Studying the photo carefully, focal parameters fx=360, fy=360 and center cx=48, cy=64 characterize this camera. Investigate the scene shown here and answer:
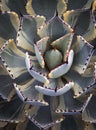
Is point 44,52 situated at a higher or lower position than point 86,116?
higher

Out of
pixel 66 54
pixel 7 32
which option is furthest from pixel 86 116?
pixel 7 32

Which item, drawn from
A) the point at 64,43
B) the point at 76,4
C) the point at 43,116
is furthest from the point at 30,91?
the point at 76,4

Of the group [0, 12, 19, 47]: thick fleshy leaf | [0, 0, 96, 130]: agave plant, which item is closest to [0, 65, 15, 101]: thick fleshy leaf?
[0, 0, 96, 130]: agave plant

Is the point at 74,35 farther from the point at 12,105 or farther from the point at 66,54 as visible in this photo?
the point at 12,105

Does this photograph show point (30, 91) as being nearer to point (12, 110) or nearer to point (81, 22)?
point (12, 110)

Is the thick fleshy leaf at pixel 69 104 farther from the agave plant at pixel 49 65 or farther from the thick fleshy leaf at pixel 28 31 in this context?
the thick fleshy leaf at pixel 28 31

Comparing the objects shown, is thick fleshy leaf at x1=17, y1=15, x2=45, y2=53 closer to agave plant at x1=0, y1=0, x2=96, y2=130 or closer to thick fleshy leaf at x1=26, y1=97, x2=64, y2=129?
agave plant at x1=0, y1=0, x2=96, y2=130

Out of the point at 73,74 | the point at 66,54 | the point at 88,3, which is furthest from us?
the point at 88,3
